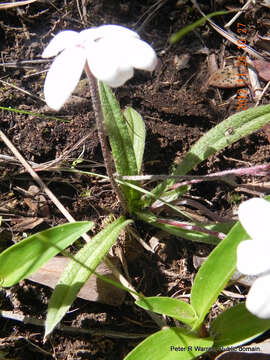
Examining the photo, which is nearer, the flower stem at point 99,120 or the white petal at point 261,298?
the white petal at point 261,298

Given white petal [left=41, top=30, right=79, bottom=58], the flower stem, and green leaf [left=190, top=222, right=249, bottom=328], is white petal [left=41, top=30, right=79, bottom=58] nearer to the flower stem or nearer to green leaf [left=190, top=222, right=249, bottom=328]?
the flower stem

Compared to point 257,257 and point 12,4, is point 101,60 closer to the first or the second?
point 257,257

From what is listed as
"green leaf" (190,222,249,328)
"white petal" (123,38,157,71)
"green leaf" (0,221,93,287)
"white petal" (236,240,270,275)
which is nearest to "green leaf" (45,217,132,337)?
"green leaf" (0,221,93,287)

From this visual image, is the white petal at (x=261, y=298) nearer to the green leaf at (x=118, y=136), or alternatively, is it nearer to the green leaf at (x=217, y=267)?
the green leaf at (x=217, y=267)

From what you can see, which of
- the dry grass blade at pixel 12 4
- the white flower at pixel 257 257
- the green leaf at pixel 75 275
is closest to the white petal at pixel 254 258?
the white flower at pixel 257 257

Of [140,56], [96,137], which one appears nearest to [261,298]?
[140,56]

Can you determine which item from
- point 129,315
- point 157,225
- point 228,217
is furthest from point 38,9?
point 129,315
